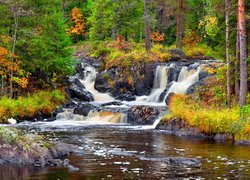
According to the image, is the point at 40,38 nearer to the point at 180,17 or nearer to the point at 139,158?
the point at 139,158

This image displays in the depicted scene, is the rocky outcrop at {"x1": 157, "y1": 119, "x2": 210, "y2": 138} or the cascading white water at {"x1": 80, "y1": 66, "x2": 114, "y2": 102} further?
the cascading white water at {"x1": 80, "y1": 66, "x2": 114, "y2": 102}

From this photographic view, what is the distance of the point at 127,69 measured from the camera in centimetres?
4416

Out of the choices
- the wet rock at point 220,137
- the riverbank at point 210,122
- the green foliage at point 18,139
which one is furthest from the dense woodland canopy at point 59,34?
the green foliage at point 18,139

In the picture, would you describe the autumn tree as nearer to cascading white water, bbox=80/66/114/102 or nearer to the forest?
the forest

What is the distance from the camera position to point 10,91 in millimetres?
33531

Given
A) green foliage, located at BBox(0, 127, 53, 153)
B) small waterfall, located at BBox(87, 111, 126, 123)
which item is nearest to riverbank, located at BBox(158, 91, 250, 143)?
small waterfall, located at BBox(87, 111, 126, 123)

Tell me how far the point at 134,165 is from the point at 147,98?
24.4 metres

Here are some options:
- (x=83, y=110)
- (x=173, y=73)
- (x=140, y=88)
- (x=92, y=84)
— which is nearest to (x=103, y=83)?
(x=92, y=84)

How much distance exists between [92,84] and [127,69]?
13.2ft

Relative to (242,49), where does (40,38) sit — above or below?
above

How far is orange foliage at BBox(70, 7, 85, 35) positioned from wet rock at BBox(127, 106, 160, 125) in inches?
1420

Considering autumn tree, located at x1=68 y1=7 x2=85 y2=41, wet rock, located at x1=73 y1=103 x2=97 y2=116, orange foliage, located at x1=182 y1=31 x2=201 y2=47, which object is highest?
autumn tree, located at x1=68 y1=7 x2=85 y2=41

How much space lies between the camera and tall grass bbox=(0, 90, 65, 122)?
101 ft

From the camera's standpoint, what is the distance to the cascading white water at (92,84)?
42819 millimetres
